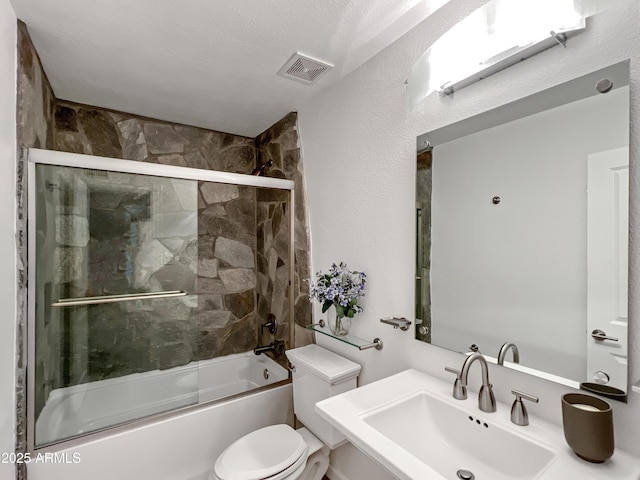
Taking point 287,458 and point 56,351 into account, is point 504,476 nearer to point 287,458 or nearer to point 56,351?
point 287,458

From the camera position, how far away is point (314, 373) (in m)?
1.77

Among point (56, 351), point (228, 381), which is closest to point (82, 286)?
point (56, 351)

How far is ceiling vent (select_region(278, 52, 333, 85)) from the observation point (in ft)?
5.64

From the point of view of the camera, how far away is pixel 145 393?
206 centimetres

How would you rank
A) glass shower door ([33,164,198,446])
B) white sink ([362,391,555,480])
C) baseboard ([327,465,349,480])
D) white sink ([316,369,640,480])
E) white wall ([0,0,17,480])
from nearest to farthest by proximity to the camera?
white sink ([316,369,640,480]), white sink ([362,391,555,480]), white wall ([0,0,17,480]), glass shower door ([33,164,198,446]), baseboard ([327,465,349,480])

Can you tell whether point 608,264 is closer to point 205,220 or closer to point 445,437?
point 445,437

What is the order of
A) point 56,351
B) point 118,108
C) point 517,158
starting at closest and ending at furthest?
point 517,158 → point 56,351 → point 118,108

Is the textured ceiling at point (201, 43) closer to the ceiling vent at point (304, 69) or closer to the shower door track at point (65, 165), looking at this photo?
the ceiling vent at point (304, 69)

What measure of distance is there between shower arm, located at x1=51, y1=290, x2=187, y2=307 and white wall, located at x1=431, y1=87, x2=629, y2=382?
5.91 ft

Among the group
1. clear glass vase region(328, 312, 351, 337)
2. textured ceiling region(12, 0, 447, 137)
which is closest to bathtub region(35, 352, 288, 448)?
clear glass vase region(328, 312, 351, 337)

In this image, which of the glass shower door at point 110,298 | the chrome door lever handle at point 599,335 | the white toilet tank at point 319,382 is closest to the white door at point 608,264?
the chrome door lever handle at point 599,335

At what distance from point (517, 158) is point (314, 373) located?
1416mm

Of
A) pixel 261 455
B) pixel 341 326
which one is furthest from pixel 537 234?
pixel 261 455

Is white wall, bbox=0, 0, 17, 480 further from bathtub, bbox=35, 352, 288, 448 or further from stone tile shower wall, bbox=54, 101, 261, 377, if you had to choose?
stone tile shower wall, bbox=54, 101, 261, 377
